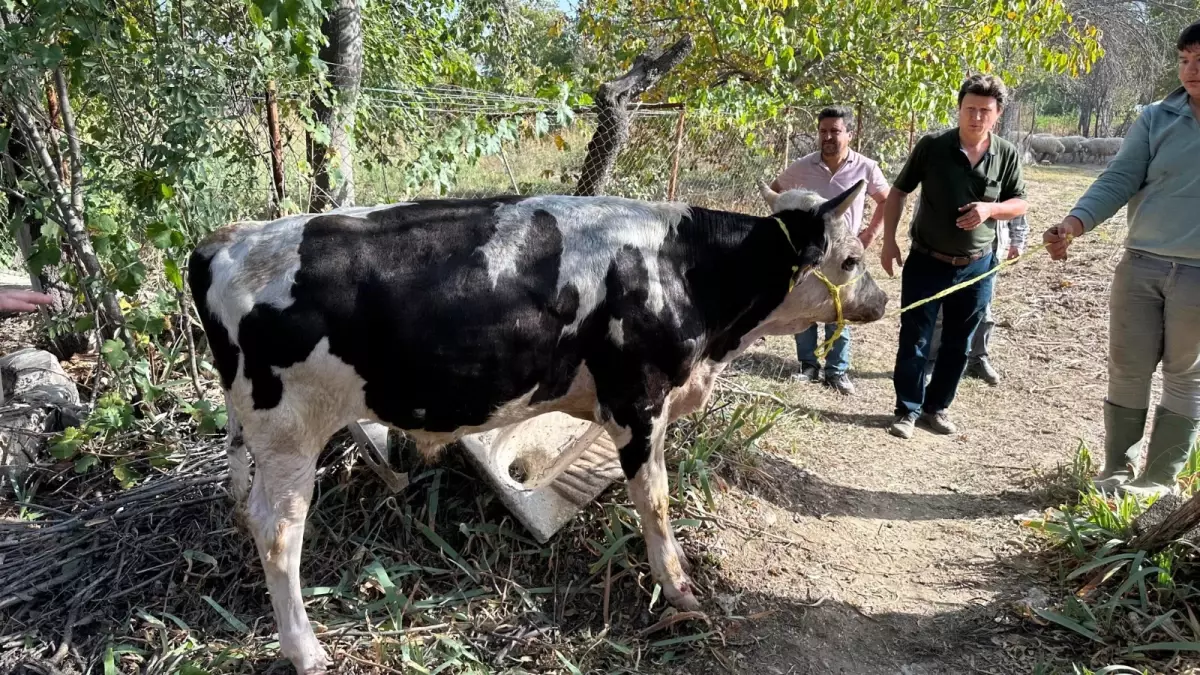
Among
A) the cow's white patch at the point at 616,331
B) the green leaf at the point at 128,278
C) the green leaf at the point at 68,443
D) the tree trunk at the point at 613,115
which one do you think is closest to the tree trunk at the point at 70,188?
the green leaf at the point at 128,278

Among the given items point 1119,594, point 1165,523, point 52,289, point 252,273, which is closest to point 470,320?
point 252,273

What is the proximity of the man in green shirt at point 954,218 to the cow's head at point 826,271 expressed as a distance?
3.39 feet

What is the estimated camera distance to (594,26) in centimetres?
860

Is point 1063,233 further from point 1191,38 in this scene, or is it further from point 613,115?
point 613,115

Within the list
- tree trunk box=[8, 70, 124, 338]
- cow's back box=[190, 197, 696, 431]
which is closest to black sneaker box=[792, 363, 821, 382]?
cow's back box=[190, 197, 696, 431]

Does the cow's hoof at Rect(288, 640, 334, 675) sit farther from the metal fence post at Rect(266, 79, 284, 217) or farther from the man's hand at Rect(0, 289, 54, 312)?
the metal fence post at Rect(266, 79, 284, 217)

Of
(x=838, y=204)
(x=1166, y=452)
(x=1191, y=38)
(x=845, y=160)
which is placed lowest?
(x=1166, y=452)

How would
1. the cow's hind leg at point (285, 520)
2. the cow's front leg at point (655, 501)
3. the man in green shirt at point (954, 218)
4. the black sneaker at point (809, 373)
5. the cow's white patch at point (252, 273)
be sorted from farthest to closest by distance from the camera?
the black sneaker at point (809, 373), the man in green shirt at point (954, 218), the cow's front leg at point (655, 501), the cow's hind leg at point (285, 520), the cow's white patch at point (252, 273)

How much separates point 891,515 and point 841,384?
1688 millimetres

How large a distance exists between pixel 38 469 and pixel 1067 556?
5.01 metres

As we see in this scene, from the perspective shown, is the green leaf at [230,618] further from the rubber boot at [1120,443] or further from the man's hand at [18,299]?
the rubber boot at [1120,443]

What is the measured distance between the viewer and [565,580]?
3338 millimetres

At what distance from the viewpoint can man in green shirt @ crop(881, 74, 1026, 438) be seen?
4176 mm

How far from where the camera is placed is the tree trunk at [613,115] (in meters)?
5.92
